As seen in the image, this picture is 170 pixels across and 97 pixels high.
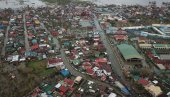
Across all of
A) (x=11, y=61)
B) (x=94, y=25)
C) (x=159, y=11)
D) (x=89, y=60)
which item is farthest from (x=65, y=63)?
(x=159, y=11)

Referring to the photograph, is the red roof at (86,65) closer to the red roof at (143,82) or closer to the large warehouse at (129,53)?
the large warehouse at (129,53)

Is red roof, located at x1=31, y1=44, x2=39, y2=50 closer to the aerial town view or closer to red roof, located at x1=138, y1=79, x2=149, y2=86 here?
the aerial town view

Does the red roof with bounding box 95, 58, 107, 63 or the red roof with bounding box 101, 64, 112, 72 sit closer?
the red roof with bounding box 101, 64, 112, 72

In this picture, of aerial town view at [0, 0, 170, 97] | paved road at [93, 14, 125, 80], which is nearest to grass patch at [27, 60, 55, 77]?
aerial town view at [0, 0, 170, 97]

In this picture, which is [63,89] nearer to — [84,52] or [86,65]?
[86,65]

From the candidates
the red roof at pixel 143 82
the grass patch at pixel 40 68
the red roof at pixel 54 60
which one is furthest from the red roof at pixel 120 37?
the grass patch at pixel 40 68

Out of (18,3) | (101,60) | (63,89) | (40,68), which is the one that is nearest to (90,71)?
(101,60)
